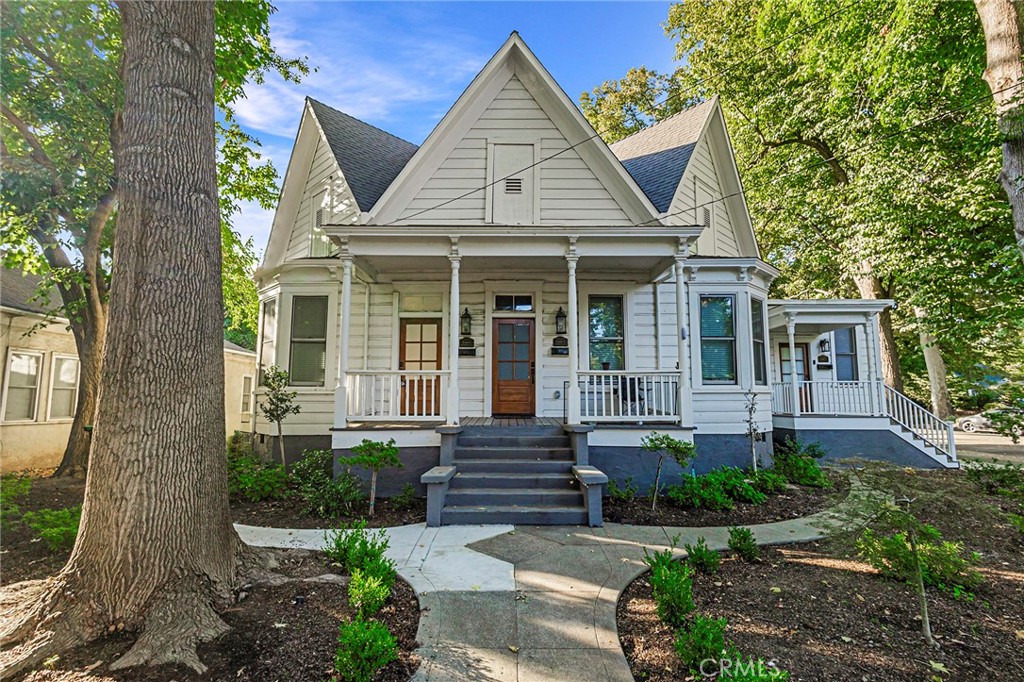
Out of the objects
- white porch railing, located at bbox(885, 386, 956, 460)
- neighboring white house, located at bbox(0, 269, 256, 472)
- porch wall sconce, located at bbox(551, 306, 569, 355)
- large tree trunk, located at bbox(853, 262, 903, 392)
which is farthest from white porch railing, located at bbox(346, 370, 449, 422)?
large tree trunk, located at bbox(853, 262, 903, 392)

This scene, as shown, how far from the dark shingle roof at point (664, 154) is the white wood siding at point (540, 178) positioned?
1156 mm

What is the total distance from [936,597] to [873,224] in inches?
418

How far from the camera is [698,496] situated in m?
6.09

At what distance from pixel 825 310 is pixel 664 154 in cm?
530

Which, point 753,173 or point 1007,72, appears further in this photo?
point 753,173

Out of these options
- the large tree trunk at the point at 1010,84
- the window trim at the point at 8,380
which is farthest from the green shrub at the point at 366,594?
the window trim at the point at 8,380

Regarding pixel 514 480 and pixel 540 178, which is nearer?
pixel 514 480

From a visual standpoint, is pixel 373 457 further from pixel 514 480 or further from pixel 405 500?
pixel 514 480

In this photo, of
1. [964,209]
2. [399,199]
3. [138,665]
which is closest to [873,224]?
[964,209]

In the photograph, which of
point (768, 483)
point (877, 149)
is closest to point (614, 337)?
point (768, 483)

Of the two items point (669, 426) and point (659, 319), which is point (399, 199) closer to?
point (659, 319)

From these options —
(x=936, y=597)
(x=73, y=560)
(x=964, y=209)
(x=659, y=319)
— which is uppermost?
(x=964, y=209)

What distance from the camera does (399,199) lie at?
7688mm

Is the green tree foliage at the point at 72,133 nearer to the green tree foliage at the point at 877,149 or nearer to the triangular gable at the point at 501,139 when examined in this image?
the triangular gable at the point at 501,139
